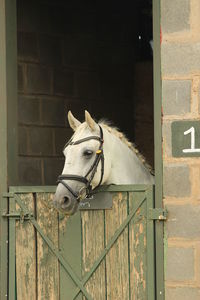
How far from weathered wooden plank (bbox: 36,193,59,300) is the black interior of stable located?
5.28 ft

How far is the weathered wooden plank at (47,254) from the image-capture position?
5855 millimetres

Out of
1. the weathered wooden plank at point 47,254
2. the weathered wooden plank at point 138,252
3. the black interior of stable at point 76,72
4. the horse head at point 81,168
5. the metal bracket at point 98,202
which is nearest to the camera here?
the horse head at point 81,168

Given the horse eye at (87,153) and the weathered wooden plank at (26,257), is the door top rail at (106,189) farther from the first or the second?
the horse eye at (87,153)

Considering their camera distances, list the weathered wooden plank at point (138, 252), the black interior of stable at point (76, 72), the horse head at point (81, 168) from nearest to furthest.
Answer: the horse head at point (81, 168) < the weathered wooden plank at point (138, 252) < the black interior of stable at point (76, 72)

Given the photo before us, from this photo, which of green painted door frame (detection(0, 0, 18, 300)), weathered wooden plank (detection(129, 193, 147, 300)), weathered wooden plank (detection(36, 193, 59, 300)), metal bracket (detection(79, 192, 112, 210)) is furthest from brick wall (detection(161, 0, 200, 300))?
green painted door frame (detection(0, 0, 18, 300))

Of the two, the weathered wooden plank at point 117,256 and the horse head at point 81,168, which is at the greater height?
the horse head at point 81,168

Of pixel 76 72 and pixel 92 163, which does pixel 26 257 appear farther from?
pixel 76 72

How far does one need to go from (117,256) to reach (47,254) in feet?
1.86

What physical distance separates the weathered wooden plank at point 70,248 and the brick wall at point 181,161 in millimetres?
683

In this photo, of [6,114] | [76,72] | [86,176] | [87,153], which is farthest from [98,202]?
[76,72]

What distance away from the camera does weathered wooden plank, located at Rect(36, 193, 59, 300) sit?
586 cm

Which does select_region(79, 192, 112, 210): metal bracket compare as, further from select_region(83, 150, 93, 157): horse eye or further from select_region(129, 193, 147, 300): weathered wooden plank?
select_region(83, 150, 93, 157): horse eye

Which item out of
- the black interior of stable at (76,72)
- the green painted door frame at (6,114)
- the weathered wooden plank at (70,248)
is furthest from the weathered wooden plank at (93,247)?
the black interior of stable at (76,72)

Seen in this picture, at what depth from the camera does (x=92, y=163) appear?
568cm
